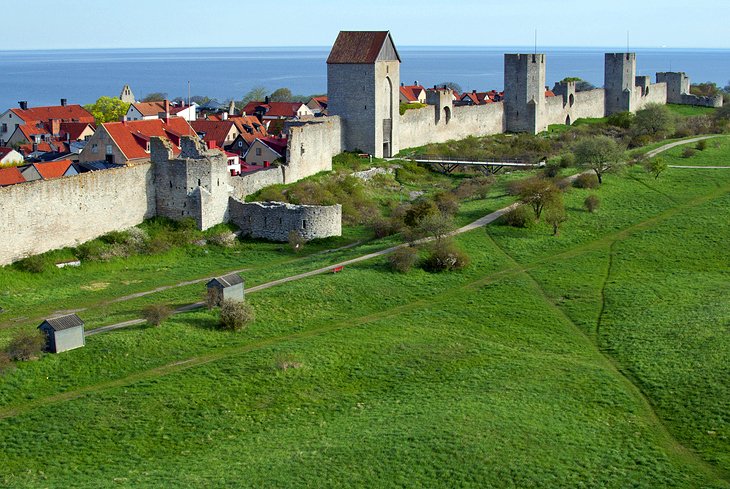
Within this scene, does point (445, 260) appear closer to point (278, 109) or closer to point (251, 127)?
point (251, 127)

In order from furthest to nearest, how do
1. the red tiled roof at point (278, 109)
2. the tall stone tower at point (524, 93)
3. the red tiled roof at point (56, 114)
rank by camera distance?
the red tiled roof at point (278, 109) < the red tiled roof at point (56, 114) < the tall stone tower at point (524, 93)

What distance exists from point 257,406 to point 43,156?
29.0 m

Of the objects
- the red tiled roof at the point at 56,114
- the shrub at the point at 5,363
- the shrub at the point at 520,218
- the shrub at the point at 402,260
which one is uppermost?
the red tiled roof at the point at 56,114

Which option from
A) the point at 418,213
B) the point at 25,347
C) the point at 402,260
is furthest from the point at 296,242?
the point at 25,347

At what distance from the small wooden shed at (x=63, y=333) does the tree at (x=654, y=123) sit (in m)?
41.2

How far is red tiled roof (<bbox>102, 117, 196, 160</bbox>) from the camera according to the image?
41.0 metres

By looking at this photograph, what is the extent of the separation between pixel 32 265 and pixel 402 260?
10246 mm

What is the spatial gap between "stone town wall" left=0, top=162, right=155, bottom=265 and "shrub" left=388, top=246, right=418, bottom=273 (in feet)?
28.8

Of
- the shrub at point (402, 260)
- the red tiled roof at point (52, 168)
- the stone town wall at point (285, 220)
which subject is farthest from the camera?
the red tiled roof at point (52, 168)

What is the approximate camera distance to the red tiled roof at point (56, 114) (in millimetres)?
61056

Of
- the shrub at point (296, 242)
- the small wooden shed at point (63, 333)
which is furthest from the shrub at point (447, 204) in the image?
the small wooden shed at point (63, 333)

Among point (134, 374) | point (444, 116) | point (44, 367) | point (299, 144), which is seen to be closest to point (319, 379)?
point (134, 374)

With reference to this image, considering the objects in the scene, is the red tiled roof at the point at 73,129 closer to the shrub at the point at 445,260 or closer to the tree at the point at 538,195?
the tree at the point at 538,195

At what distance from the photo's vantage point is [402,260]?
99.9 feet
